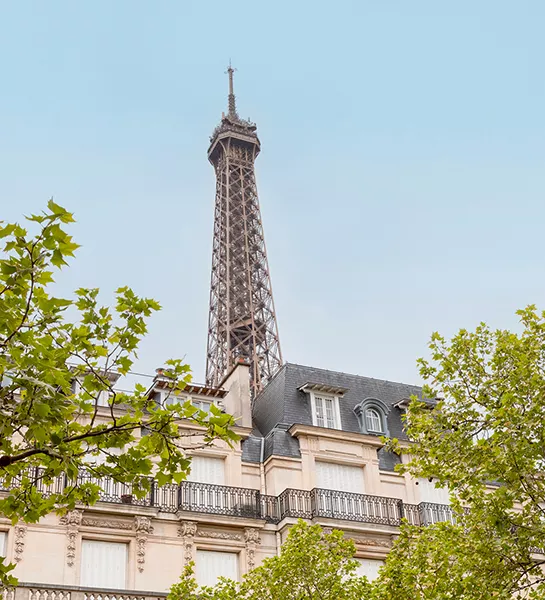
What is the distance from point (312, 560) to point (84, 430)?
1026cm

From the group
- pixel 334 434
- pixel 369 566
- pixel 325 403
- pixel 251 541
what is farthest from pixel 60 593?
pixel 325 403

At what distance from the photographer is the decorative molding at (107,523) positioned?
21109mm

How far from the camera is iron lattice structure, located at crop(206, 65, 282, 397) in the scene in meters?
61.7

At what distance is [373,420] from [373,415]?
0.18m

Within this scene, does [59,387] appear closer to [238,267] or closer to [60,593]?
[60,593]

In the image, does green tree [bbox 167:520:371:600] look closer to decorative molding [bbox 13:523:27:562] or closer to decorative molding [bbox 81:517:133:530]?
decorative molding [bbox 81:517:133:530]

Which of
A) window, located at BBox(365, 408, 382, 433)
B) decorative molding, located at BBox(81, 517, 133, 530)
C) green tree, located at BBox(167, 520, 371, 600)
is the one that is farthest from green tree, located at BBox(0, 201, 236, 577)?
window, located at BBox(365, 408, 382, 433)

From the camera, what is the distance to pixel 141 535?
21406 mm

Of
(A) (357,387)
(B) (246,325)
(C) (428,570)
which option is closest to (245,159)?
(B) (246,325)

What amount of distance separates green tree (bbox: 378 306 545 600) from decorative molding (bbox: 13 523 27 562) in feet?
28.0

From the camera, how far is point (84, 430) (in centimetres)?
890

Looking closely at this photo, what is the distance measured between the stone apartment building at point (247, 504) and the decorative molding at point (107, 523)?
25 millimetres

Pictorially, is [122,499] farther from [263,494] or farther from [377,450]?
[377,450]

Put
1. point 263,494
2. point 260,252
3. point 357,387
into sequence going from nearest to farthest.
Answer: point 263,494 < point 357,387 < point 260,252
